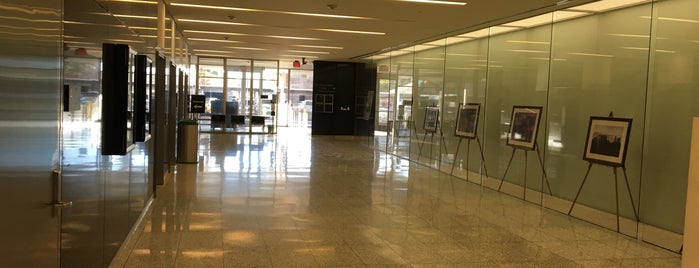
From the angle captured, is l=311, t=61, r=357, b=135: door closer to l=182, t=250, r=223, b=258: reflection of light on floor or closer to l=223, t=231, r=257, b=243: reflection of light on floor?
l=223, t=231, r=257, b=243: reflection of light on floor

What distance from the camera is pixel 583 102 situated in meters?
9.12

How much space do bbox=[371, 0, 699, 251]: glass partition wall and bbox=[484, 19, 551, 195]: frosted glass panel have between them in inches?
0.8

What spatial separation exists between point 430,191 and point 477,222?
9.00 ft

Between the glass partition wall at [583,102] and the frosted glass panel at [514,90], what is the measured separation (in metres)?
0.02

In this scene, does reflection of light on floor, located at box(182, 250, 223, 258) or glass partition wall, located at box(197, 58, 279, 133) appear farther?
glass partition wall, located at box(197, 58, 279, 133)

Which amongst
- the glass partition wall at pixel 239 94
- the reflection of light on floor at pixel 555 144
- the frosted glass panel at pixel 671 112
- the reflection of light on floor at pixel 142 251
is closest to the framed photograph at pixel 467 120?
the reflection of light on floor at pixel 555 144

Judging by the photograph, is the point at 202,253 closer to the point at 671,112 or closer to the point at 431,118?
the point at 671,112

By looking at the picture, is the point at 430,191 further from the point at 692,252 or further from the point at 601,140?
the point at 692,252

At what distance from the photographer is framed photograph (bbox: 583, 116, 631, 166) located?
7625 millimetres

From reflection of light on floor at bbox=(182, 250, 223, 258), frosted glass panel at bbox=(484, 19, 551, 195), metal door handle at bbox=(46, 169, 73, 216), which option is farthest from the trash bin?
metal door handle at bbox=(46, 169, 73, 216)

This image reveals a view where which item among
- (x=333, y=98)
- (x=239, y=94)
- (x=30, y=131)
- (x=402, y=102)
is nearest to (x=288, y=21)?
(x=402, y=102)

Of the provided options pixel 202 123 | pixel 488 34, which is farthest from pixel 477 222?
pixel 202 123

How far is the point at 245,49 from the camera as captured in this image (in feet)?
68.5

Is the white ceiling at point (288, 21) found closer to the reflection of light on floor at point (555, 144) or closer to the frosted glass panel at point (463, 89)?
the frosted glass panel at point (463, 89)
